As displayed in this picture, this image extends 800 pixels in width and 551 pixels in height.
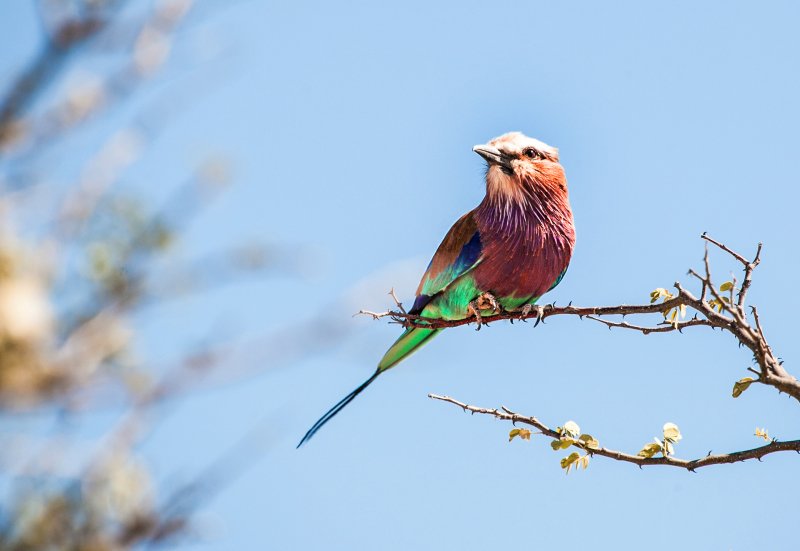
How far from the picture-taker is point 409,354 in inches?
155

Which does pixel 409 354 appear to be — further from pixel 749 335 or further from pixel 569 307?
pixel 749 335

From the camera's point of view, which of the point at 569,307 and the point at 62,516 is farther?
the point at 62,516

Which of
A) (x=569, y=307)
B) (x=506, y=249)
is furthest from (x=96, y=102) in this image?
A: (x=569, y=307)

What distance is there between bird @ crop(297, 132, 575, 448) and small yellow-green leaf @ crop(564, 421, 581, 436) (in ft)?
3.41

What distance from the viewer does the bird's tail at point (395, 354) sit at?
374 cm

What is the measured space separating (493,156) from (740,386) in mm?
2090

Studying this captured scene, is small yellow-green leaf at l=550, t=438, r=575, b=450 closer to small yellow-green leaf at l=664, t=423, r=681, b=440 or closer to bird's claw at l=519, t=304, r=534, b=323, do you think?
small yellow-green leaf at l=664, t=423, r=681, b=440

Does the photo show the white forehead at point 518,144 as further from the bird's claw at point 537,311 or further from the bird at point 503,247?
the bird's claw at point 537,311

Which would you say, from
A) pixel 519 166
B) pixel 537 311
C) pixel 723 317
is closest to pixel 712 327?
pixel 723 317

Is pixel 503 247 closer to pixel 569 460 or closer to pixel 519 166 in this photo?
pixel 519 166

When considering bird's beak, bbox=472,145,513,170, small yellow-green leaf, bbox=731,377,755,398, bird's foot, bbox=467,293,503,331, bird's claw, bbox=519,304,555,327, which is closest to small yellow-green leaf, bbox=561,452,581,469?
small yellow-green leaf, bbox=731,377,755,398

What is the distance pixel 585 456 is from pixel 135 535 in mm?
2507

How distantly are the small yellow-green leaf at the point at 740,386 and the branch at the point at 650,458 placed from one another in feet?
0.53

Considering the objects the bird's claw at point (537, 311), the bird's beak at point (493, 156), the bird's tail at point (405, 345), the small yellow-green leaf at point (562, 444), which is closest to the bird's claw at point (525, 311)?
the bird's claw at point (537, 311)
